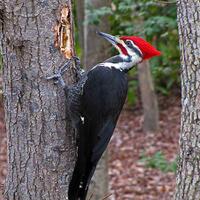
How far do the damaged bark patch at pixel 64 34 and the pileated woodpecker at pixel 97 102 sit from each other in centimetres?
11

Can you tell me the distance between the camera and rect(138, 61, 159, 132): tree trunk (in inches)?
425

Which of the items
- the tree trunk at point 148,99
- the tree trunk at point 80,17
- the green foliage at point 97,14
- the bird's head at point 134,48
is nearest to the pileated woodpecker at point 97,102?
the bird's head at point 134,48

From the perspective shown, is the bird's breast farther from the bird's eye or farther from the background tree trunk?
the background tree trunk

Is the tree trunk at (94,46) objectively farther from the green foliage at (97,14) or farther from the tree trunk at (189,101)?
the tree trunk at (189,101)

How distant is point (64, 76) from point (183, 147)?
1312 mm

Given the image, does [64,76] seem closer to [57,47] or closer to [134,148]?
[57,47]

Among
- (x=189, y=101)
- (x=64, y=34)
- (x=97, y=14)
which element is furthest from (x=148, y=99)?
(x=64, y=34)

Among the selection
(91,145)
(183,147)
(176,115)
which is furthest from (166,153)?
(91,145)

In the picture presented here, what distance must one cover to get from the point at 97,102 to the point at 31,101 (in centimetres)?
63

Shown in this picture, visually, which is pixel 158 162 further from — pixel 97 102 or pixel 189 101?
pixel 97 102

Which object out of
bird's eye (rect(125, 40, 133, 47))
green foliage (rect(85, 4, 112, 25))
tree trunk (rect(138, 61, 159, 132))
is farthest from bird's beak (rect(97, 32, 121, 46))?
tree trunk (rect(138, 61, 159, 132))

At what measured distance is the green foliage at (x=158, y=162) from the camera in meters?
9.02

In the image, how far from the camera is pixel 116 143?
10836mm

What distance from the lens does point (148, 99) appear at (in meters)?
11.1
